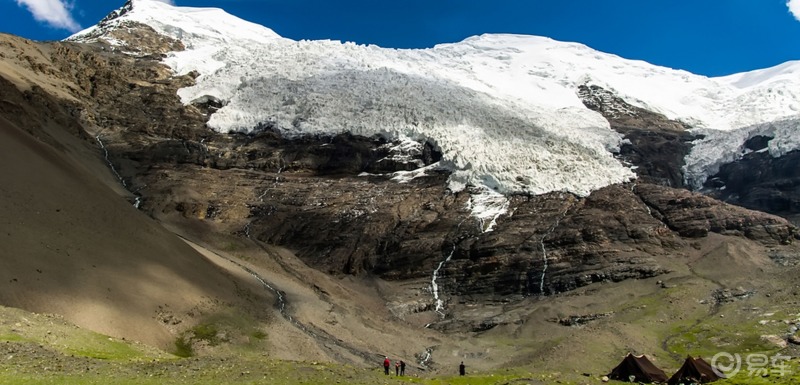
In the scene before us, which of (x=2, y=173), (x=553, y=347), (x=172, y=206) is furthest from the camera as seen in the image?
(x=172, y=206)

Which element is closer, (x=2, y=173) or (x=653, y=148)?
(x=2, y=173)

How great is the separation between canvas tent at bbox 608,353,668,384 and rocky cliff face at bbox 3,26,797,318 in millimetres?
44699

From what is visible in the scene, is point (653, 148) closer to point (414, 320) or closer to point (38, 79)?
point (414, 320)

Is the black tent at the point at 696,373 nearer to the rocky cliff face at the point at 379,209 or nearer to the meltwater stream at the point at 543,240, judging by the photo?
the rocky cliff face at the point at 379,209

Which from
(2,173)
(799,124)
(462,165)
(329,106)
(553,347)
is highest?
(799,124)

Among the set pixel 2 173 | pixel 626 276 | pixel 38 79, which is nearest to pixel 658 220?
pixel 626 276

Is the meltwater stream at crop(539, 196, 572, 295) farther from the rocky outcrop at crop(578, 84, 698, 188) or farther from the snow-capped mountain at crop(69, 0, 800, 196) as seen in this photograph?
the rocky outcrop at crop(578, 84, 698, 188)

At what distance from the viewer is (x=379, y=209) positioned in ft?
387

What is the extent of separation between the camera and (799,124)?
15012cm

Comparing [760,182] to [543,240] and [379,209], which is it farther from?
[379,209]

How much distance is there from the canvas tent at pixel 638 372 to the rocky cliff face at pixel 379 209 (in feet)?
147

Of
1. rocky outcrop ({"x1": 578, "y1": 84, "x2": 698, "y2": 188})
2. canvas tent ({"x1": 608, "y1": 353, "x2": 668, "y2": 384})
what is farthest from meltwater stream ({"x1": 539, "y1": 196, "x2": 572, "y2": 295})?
canvas tent ({"x1": 608, "y1": 353, "x2": 668, "y2": 384})

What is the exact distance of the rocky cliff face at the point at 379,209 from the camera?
4048 inches

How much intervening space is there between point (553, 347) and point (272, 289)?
35.1m
